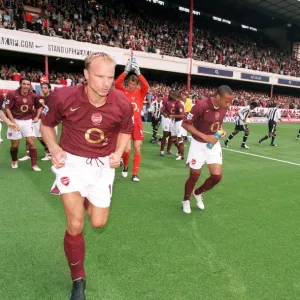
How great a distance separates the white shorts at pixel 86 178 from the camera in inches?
107

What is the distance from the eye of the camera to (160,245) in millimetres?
3842

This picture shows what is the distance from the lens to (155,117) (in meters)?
12.6

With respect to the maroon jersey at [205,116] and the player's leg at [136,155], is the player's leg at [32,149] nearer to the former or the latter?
the player's leg at [136,155]

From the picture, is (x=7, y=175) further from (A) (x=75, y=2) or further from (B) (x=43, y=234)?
(A) (x=75, y=2)

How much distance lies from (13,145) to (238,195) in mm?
5029

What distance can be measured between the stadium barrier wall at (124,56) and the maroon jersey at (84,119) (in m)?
21.5

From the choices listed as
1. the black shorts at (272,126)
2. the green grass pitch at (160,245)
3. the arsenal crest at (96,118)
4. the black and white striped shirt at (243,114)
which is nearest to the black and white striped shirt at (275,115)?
the black shorts at (272,126)

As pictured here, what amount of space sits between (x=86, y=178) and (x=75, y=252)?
647 mm

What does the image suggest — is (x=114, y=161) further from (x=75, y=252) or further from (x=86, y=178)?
(x=75, y=252)

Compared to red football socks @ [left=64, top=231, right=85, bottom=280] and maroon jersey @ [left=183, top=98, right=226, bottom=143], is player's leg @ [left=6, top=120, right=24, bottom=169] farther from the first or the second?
red football socks @ [left=64, top=231, right=85, bottom=280]

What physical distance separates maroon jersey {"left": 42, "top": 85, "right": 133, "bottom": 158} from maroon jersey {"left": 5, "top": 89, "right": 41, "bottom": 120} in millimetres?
4660

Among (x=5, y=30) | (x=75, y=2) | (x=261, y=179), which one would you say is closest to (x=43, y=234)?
(x=261, y=179)

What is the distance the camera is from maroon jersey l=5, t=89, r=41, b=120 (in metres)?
6.90

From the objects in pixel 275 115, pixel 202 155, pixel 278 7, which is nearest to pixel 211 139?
pixel 202 155
